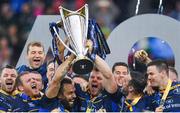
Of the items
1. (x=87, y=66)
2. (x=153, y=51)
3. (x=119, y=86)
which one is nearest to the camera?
(x=87, y=66)

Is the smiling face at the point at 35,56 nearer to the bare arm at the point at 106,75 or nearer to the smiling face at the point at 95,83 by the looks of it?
the smiling face at the point at 95,83

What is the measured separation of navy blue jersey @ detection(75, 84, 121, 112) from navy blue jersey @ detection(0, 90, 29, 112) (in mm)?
542

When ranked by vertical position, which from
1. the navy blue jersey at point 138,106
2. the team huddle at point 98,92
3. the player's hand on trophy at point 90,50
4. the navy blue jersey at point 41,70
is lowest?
the navy blue jersey at point 138,106

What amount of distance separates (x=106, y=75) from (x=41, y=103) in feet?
2.36

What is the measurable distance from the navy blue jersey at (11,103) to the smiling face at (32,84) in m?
0.12

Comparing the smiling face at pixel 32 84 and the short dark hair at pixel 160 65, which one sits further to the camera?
the smiling face at pixel 32 84

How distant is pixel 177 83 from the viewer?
31.2 ft

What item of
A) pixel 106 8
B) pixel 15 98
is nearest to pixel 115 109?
pixel 15 98

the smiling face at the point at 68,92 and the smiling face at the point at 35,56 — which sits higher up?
the smiling face at the point at 35,56

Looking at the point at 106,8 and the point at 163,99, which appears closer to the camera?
the point at 163,99

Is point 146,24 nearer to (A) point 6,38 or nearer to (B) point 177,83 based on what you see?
(B) point 177,83

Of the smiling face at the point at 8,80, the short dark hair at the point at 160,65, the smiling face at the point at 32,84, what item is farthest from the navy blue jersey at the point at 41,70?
the short dark hair at the point at 160,65

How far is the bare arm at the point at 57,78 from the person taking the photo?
360 inches

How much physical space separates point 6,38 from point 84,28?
21.4 feet
